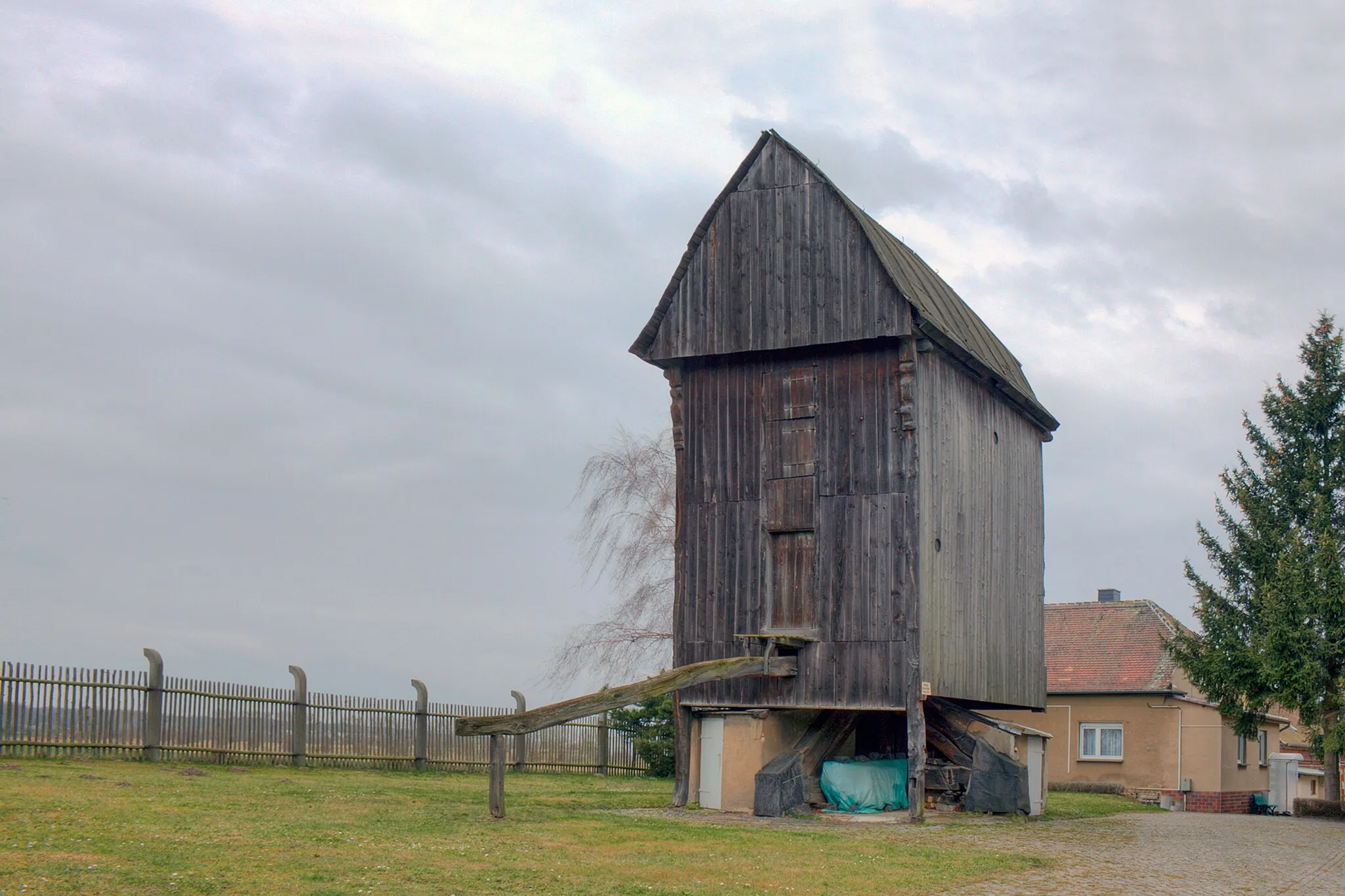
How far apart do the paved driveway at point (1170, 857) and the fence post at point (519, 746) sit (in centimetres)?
1454

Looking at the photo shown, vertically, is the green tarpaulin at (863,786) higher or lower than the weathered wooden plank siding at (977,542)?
lower

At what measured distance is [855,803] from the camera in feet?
74.2

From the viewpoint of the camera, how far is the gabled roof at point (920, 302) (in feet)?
75.7

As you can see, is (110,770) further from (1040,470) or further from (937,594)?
(1040,470)

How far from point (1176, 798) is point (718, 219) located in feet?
77.8

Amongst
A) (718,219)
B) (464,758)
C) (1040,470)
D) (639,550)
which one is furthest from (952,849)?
(639,550)

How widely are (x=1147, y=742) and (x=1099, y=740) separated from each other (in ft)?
4.57

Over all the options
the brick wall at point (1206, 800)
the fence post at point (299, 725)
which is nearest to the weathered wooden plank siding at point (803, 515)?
the fence post at point (299, 725)

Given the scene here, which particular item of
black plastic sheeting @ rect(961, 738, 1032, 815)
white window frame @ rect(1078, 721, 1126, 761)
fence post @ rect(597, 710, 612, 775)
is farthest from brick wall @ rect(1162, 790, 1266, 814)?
black plastic sheeting @ rect(961, 738, 1032, 815)

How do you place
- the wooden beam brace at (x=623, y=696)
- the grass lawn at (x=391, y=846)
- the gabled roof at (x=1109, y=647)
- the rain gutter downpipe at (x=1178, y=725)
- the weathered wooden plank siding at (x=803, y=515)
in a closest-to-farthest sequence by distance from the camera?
the grass lawn at (x=391, y=846), the wooden beam brace at (x=623, y=696), the weathered wooden plank siding at (x=803, y=515), the rain gutter downpipe at (x=1178, y=725), the gabled roof at (x=1109, y=647)

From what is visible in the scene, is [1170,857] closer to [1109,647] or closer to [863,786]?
[863,786]

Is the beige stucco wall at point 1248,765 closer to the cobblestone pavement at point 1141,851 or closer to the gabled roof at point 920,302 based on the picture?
the cobblestone pavement at point 1141,851

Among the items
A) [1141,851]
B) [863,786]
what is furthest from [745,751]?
[1141,851]

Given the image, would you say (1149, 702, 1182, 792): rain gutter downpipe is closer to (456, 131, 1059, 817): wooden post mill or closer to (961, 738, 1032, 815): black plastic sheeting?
(456, 131, 1059, 817): wooden post mill
